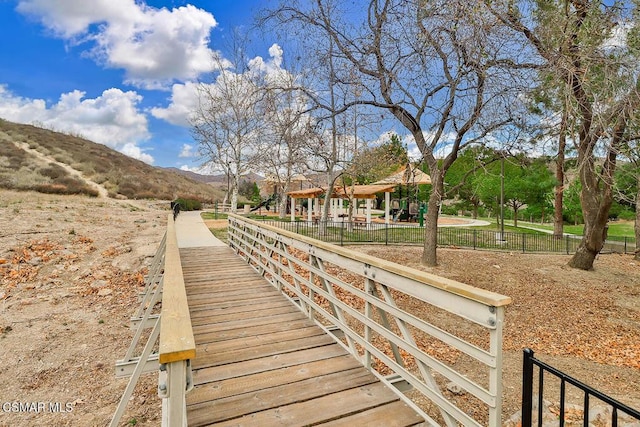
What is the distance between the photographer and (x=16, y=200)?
18.1m

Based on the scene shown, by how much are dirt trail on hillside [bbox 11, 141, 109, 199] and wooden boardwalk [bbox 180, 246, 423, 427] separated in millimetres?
28374

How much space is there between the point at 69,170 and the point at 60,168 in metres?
1.61

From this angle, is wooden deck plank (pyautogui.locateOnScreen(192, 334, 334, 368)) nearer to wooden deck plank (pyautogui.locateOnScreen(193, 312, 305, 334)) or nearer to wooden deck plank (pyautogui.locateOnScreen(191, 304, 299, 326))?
wooden deck plank (pyautogui.locateOnScreen(193, 312, 305, 334))

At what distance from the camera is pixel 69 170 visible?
33.0 meters

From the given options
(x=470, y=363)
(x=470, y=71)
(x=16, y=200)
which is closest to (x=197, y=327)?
(x=470, y=363)

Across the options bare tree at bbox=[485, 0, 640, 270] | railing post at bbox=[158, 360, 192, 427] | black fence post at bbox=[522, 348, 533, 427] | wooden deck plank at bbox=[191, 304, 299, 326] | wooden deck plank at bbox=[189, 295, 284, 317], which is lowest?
wooden deck plank at bbox=[191, 304, 299, 326]

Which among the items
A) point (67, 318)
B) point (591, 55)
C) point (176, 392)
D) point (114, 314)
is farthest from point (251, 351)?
point (591, 55)

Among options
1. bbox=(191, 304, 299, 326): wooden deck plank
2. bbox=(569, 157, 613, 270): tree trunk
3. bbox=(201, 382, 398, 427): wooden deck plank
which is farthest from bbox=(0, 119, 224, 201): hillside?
bbox=(569, 157, 613, 270): tree trunk

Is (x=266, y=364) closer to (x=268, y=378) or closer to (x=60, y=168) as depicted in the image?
(x=268, y=378)

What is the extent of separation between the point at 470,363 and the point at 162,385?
567 cm

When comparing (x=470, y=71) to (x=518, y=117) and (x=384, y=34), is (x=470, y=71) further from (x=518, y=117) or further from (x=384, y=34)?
(x=384, y=34)

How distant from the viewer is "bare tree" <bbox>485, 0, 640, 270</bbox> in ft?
17.0

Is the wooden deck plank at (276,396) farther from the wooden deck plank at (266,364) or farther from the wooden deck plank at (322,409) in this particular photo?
the wooden deck plank at (266,364)

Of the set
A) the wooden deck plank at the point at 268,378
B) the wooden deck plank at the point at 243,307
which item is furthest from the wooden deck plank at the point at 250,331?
the wooden deck plank at the point at 268,378
